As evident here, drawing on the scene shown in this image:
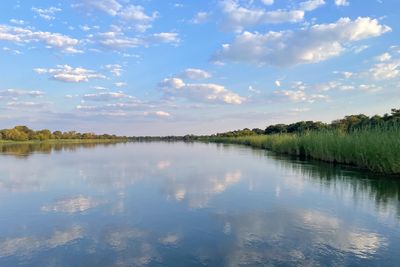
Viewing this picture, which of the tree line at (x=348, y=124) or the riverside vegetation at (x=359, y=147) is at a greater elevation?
the tree line at (x=348, y=124)

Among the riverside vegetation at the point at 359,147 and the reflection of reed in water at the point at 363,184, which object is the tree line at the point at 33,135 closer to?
the riverside vegetation at the point at 359,147

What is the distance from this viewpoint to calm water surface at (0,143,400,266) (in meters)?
4.78

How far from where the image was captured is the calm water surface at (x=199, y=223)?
4.78 meters

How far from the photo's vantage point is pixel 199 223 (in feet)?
21.3

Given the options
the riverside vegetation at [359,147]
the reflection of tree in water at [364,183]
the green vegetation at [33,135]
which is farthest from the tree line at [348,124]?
the green vegetation at [33,135]

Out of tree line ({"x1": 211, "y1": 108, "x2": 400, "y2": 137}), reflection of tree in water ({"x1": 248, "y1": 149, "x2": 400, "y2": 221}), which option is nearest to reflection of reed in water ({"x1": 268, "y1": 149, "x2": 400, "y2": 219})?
reflection of tree in water ({"x1": 248, "y1": 149, "x2": 400, "y2": 221})

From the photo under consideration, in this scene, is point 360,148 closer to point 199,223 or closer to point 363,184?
point 363,184

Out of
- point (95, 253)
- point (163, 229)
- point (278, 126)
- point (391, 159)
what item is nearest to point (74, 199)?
point (163, 229)

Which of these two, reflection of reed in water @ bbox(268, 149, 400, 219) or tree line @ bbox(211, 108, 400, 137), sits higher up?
tree line @ bbox(211, 108, 400, 137)

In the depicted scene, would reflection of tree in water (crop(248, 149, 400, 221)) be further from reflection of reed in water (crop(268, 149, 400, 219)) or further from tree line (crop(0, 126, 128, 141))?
tree line (crop(0, 126, 128, 141))

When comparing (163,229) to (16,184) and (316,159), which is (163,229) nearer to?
(16,184)

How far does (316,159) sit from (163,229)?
54.6 feet

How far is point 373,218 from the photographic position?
6.93 meters

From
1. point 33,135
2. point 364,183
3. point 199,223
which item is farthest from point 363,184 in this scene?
point 33,135
